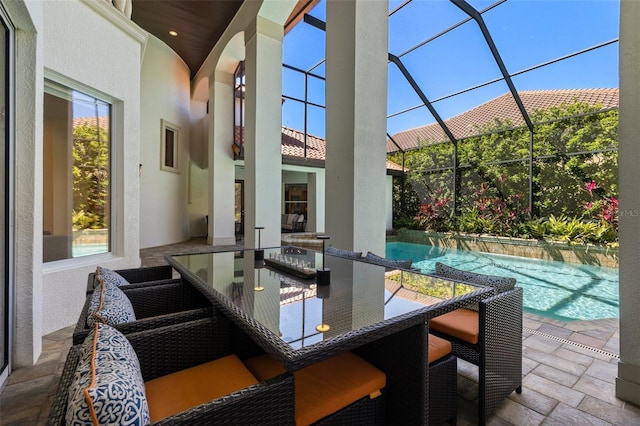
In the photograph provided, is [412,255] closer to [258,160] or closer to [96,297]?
[258,160]

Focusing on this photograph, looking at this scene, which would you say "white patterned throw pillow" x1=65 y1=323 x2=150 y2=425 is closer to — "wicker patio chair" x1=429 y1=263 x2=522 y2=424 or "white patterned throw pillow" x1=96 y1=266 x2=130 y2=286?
"white patterned throw pillow" x1=96 y1=266 x2=130 y2=286

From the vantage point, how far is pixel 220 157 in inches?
338

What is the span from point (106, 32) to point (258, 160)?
271 cm

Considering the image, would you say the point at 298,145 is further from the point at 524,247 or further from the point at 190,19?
the point at 524,247

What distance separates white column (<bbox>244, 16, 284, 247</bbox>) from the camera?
18.1ft

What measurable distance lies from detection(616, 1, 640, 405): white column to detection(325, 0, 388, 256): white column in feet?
6.46

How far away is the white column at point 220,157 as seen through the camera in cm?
848

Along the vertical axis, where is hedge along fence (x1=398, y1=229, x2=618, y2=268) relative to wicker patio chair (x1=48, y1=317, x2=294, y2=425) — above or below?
below

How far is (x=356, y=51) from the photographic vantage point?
3.24m

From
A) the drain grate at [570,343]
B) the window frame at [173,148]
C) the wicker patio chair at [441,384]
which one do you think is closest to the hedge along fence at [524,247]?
the drain grate at [570,343]

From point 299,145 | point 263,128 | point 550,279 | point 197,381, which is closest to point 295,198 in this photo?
point 299,145

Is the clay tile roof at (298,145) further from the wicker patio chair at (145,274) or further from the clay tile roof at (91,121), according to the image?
the wicker patio chair at (145,274)

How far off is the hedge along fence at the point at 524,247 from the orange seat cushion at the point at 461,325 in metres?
7.30

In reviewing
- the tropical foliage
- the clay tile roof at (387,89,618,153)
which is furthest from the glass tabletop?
the clay tile roof at (387,89,618,153)
